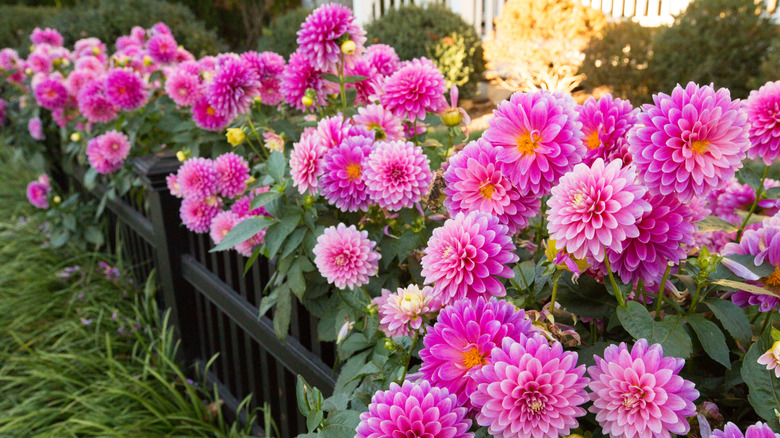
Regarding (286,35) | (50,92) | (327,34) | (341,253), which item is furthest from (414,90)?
(286,35)

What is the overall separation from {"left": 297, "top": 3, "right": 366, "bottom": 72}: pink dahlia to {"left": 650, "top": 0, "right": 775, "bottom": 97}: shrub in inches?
151

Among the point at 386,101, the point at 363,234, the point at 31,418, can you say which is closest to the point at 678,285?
the point at 363,234

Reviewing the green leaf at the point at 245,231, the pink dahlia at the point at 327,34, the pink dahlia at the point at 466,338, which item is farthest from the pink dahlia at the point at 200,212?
the pink dahlia at the point at 466,338

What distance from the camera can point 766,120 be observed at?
86cm

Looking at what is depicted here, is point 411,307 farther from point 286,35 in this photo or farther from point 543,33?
point 286,35

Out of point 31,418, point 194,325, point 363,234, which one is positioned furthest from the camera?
point 194,325

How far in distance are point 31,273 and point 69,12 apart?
394cm

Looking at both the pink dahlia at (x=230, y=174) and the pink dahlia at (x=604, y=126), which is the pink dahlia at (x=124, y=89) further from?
the pink dahlia at (x=604, y=126)

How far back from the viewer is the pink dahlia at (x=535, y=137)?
659mm

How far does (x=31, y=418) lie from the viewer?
1.99m

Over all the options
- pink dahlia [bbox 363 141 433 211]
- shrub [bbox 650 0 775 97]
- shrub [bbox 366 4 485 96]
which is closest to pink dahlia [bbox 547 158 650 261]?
pink dahlia [bbox 363 141 433 211]

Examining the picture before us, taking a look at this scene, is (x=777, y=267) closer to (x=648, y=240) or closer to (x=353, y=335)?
(x=648, y=240)

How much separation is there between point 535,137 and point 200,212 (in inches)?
42.9

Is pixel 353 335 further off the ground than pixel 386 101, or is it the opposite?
pixel 386 101
